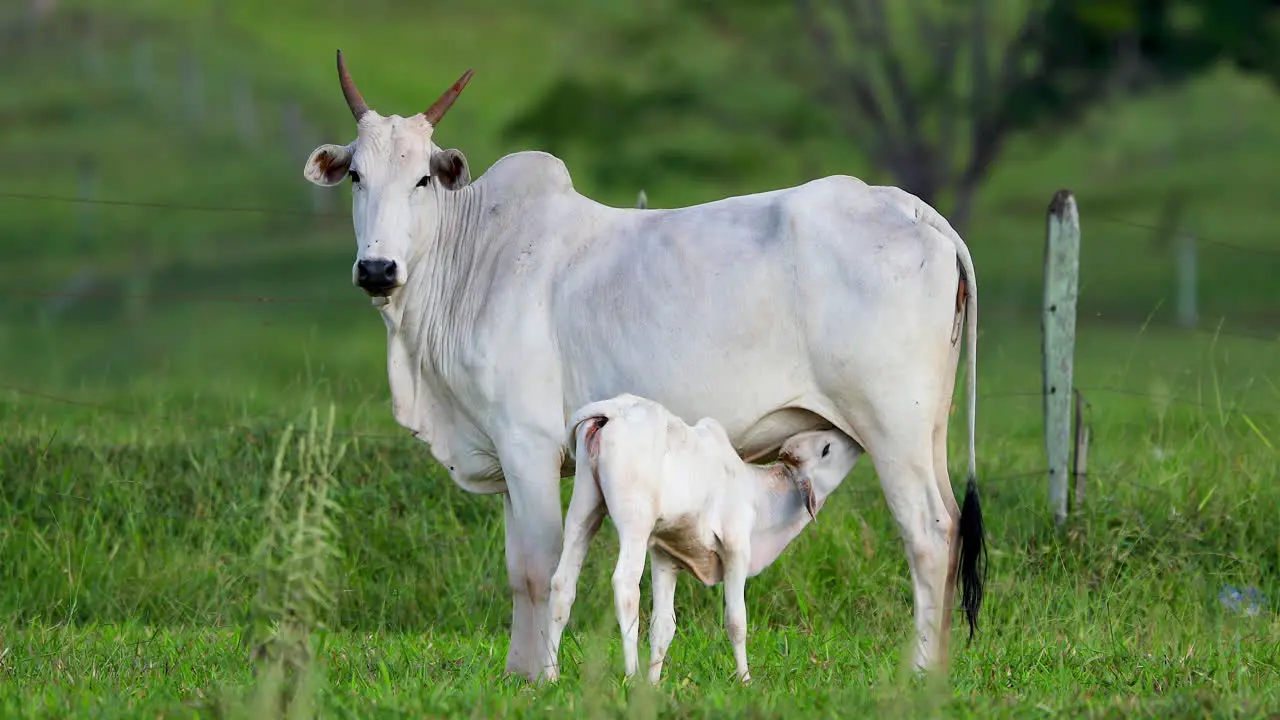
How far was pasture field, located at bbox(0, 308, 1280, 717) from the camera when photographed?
16.4ft

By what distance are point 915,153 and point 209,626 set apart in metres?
17.5

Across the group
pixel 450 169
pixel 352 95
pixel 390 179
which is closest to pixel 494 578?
pixel 450 169

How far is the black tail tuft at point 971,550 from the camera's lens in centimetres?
570

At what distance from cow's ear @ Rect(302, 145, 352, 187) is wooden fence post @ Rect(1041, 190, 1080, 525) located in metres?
2.94

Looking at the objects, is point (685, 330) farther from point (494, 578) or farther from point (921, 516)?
point (494, 578)

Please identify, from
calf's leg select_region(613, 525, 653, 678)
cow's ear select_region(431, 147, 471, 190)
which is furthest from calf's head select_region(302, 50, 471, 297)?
calf's leg select_region(613, 525, 653, 678)

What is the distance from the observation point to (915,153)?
23.3 meters

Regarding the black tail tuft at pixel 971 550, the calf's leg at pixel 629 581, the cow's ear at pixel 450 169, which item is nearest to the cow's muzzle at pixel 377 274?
the cow's ear at pixel 450 169

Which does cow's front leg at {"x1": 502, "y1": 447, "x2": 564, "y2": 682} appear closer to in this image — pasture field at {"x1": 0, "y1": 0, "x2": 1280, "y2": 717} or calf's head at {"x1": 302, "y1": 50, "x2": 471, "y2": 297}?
pasture field at {"x1": 0, "y1": 0, "x2": 1280, "y2": 717}

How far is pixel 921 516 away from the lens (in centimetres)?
560

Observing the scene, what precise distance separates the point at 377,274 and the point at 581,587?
2.01 metres

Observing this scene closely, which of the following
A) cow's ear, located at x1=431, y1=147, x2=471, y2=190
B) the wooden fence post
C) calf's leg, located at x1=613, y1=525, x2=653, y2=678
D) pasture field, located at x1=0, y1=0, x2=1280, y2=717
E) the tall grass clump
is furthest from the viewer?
the wooden fence post

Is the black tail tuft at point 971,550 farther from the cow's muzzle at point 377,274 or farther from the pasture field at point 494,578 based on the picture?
the cow's muzzle at point 377,274

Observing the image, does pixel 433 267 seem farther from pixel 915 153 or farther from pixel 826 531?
pixel 915 153
